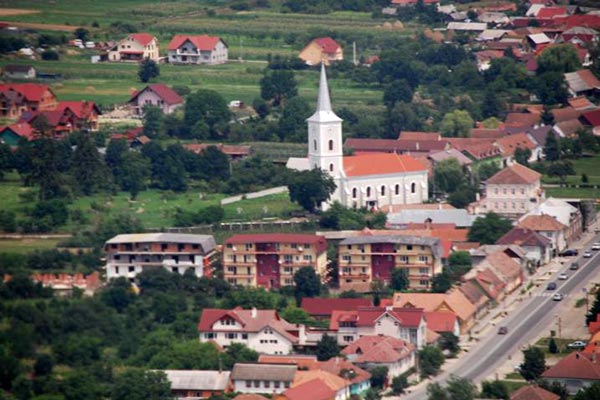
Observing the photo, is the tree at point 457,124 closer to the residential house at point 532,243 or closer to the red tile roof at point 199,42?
the red tile roof at point 199,42

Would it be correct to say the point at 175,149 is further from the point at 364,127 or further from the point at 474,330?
the point at 474,330

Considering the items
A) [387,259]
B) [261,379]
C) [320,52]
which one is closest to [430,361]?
[261,379]

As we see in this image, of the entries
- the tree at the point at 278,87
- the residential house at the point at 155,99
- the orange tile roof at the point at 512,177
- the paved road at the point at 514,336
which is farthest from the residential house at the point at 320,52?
the paved road at the point at 514,336

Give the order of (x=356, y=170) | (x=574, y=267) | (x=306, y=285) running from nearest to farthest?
1. (x=306, y=285)
2. (x=574, y=267)
3. (x=356, y=170)

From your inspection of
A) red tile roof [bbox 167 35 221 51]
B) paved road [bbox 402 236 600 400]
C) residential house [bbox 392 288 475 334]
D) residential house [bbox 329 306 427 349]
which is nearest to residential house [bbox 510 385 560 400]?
paved road [bbox 402 236 600 400]

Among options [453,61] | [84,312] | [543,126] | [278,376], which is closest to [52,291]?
[84,312]

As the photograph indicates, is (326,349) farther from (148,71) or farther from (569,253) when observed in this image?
(148,71)
